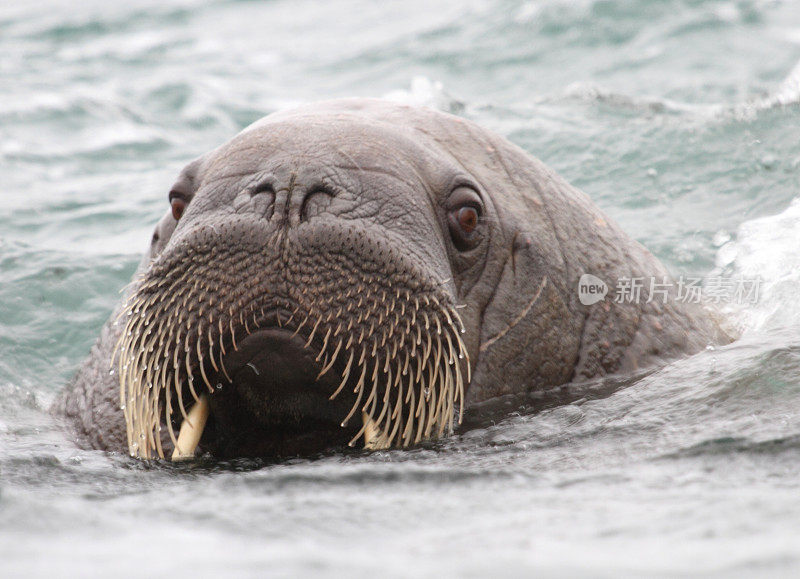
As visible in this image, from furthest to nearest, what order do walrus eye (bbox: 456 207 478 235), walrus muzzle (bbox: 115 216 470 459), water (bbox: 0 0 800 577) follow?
1. walrus eye (bbox: 456 207 478 235)
2. walrus muzzle (bbox: 115 216 470 459)
3. water (bbox: 0 0 800 577)

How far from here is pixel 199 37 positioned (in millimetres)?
22234

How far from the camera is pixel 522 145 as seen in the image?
43.6 ft

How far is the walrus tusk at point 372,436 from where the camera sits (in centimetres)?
509

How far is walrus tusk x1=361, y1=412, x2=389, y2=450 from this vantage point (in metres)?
5.09

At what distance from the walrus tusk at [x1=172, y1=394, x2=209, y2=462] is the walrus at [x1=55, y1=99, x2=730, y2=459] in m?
0.01

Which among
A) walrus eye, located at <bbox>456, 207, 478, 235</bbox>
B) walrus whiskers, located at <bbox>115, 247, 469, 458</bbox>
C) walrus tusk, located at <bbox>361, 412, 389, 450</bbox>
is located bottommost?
walrus tusk, located at <bbox>361, 412, 389, 450</bbox>

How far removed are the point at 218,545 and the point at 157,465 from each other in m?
1.89

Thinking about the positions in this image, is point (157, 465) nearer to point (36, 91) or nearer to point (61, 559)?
point (61, 559)

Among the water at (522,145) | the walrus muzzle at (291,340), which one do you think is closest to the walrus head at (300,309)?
the walrus muzzle at (291,340)

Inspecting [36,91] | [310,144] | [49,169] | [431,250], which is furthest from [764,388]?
[36,91]

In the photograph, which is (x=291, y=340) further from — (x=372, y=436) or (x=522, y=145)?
(x=522, y=145)

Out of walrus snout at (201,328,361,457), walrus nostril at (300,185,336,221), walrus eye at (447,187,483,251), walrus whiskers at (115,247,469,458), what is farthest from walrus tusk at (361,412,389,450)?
walrus eye at (447,187,483,251)

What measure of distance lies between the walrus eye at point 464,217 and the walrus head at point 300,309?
0.16 meters

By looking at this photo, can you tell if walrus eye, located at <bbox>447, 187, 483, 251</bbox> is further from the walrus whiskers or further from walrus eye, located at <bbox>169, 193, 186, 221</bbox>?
walrus eye, located at <bbox>169, 193, 186, 221</bbox>
